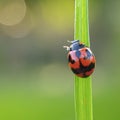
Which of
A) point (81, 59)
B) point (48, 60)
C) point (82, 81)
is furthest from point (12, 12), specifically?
point (82, 81)

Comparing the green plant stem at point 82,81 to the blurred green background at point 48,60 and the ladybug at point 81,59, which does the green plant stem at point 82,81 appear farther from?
the blurred green background at point 48,60

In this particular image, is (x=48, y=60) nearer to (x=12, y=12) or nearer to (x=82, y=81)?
(x=12, y=12)

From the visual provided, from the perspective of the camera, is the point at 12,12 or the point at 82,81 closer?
the point at 82,81

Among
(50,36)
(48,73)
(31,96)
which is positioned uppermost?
(50,36)

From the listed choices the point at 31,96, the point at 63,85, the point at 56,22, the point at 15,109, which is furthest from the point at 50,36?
the point at 15,109

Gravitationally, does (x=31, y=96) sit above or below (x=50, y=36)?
below

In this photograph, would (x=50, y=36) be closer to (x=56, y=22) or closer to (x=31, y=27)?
(x=56, y=22)
